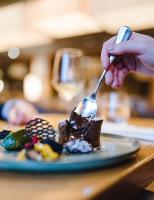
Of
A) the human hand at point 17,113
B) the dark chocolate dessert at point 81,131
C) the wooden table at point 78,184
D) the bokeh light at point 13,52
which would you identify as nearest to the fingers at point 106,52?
the dark chocolate dessert at point 81,131

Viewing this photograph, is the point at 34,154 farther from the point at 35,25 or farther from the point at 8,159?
the point at 35,25

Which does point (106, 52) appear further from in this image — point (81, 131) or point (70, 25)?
point (70, 25)

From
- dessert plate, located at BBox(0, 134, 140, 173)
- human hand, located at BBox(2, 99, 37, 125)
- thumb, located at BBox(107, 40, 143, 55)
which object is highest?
thumb, located at BBox(107, 40, 143, 55)

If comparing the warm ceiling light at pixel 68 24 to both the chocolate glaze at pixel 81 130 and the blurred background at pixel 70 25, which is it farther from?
the chocolate glaze at pixel 81 130

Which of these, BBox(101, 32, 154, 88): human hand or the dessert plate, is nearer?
the dessert plate

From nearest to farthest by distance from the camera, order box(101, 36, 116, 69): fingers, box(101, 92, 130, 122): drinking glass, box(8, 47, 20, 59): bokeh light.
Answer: box(101, 36, 116, 69): fingers, box(101, 92, 130, 122): drinking glass, box(8, 47, 20, 59): bokeh light

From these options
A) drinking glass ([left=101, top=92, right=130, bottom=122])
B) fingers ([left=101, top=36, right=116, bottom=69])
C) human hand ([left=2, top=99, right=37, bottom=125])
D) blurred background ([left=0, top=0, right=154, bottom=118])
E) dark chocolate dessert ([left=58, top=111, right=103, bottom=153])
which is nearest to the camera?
dark chocolate dessert ([left=58, top=111, right=103, bottom=153])

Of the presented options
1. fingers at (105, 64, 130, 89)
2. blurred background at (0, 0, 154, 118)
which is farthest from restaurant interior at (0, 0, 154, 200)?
fingers at (105, 64, 130, 89)

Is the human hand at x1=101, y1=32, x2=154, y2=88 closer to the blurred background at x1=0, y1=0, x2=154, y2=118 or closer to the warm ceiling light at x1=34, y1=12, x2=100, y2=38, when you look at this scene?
the blurred background at x1=0, y1=0, x2=154, y2=118
